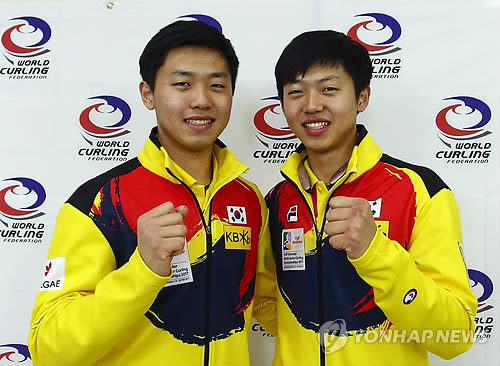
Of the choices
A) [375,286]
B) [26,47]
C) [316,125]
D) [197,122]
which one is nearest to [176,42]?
[197,122]

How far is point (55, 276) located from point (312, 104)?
76 centimetres

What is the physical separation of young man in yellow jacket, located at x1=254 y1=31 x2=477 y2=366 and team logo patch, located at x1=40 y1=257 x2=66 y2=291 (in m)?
0.58

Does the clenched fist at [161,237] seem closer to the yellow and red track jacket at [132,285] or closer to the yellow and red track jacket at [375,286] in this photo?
the yellow and red track jacket at [132,285]

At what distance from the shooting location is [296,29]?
1.75m

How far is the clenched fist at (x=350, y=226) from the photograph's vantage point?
3.20ft

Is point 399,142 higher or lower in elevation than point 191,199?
higher

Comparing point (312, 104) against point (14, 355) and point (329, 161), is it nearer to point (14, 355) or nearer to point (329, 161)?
point (329, 161)

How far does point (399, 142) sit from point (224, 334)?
96 cm

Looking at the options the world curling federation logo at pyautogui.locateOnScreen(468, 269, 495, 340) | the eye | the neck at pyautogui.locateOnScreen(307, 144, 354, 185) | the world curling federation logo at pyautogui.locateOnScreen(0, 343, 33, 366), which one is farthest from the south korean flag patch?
the world curling federation logo at pyautogui.locateOnScreen(0, 343, 33, 366)

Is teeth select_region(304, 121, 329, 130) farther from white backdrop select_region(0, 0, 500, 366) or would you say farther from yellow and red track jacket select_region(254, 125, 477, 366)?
white backdrop select_region(0, 0, 500, 366)

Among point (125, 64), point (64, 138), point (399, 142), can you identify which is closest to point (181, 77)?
point (125, 64)

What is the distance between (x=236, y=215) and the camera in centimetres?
132

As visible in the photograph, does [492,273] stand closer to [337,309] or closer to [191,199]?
[337,309]

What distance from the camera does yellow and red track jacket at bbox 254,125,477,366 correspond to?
1092 millimetres
